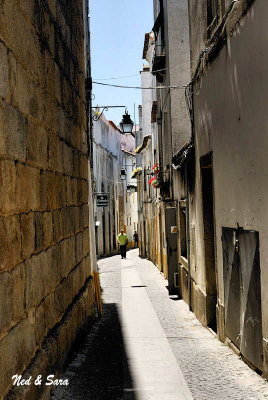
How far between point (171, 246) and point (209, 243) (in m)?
4.42

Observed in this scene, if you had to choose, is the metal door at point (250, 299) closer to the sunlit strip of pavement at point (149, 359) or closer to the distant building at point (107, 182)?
the sunlit strip of pavement at point (149, 359)

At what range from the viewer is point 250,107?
609cm

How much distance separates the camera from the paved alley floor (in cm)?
579

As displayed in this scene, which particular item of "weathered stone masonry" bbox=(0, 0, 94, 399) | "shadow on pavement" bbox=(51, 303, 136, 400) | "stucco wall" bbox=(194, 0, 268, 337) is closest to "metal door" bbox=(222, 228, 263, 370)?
"stucco wall" bbox=(194, 0, 268, 337)

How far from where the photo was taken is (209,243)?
9.45 metres

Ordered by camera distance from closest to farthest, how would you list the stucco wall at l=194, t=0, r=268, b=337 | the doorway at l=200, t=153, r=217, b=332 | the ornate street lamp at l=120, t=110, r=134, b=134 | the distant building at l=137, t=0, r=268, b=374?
the stucco wall at l=194, t=0, r=268, b=337, the distant building at l=137, t=0, r=268, b=374, the doorway at l=200, t=153, r=217, b=332, the ornate street lamp at l=120, t=110, r=134, b=134

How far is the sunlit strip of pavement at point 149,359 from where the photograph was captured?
577 centimetres

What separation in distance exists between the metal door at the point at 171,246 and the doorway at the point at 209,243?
4.17 meters

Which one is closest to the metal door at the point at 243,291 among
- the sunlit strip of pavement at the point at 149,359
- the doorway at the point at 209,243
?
the sunlit strip of pavement at the point at 149,359

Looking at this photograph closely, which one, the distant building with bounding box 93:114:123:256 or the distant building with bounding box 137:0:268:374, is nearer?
the distant building with bounding box 137:0:268:374

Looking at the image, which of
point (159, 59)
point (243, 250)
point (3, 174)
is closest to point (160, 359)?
point (243, 250)

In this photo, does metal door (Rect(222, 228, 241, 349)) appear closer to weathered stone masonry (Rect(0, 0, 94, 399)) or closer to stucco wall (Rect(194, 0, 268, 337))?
stucco wall (Rect(194, 0, 268, 337))

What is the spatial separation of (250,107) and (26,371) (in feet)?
10.6

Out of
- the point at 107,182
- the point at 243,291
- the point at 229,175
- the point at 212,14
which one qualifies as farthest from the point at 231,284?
the point at 107,182
